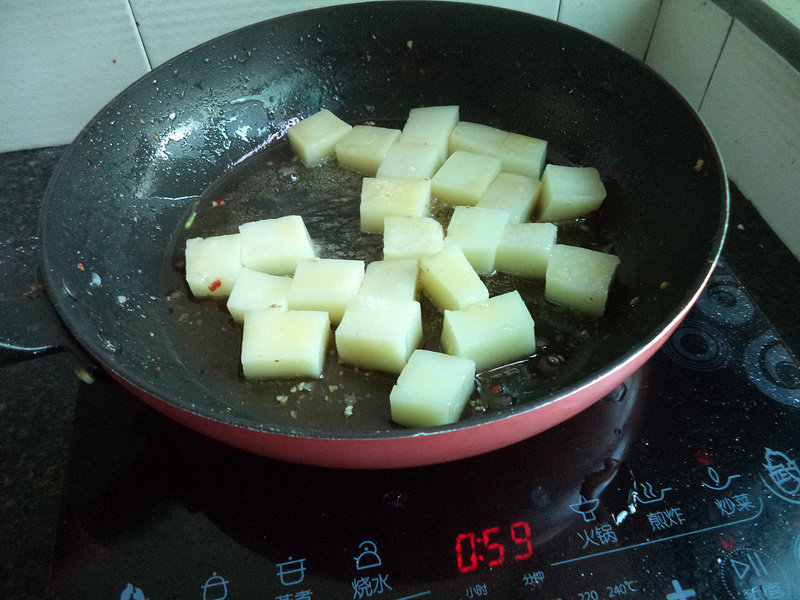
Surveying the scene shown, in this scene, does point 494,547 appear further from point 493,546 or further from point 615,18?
point 615,18

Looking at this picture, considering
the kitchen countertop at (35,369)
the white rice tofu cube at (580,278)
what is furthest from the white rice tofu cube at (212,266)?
the white rice tofu cube at (580,278)

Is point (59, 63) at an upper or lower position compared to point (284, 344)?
upper

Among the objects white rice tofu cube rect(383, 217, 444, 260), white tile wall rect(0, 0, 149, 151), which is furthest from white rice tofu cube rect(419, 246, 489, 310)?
white tile wall rect(0, 0, 149, 151)

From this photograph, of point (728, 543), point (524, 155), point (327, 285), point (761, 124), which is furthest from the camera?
point (524, 155)

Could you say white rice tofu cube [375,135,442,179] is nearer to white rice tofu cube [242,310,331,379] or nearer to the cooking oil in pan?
the cooking oil in pan

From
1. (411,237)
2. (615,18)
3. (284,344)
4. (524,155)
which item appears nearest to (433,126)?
(524,155)

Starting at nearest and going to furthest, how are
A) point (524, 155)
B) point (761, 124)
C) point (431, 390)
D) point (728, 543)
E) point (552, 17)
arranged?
1. point (728, 543)
2. point (431, 390)
3. point (761, 124)
4. point (524, 155)
5. point (552, 17)
